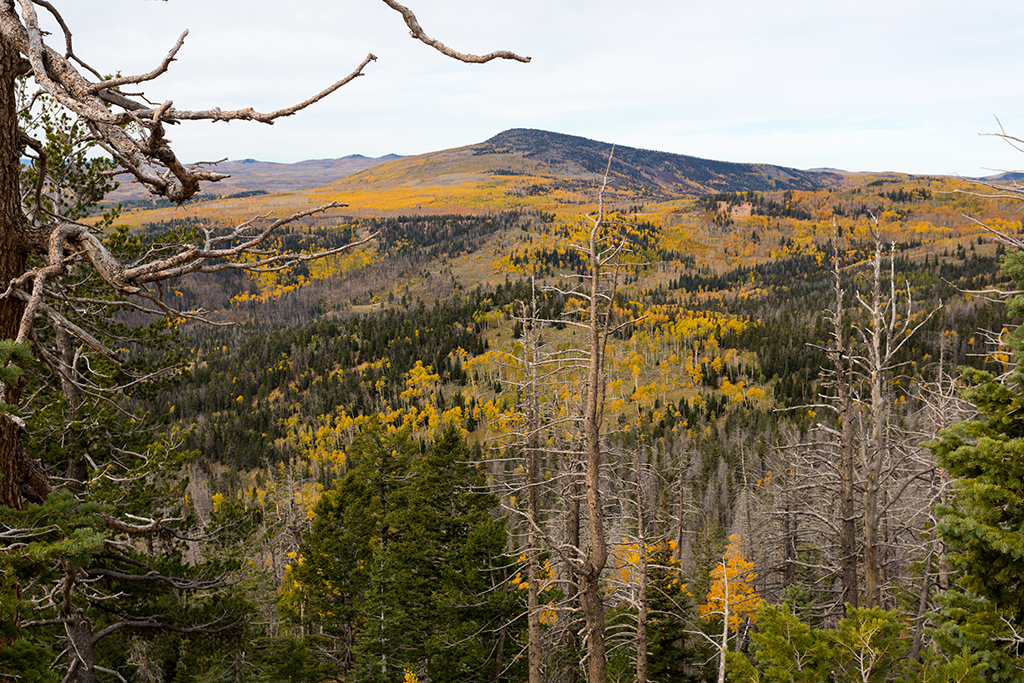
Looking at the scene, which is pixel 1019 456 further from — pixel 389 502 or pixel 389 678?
pixel 389 502

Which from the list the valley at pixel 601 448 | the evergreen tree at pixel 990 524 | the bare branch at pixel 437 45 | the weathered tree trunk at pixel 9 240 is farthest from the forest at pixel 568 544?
the bare branch at pixel 437 45

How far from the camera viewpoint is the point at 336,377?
158 metres

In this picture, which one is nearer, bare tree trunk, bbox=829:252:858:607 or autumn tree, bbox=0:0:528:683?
autumn tree, bbox=0:0:528:683

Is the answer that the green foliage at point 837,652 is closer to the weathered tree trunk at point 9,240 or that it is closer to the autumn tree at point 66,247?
the autumn tree at point 66,247

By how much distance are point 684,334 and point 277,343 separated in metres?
126

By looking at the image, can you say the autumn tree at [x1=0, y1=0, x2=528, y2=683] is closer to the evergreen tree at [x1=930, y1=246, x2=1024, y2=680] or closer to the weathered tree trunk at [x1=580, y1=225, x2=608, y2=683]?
the weathered tree trunk at [x1=580, y1=225, x2=608, y2=683]

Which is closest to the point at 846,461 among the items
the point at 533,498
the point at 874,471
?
the point at 874,471

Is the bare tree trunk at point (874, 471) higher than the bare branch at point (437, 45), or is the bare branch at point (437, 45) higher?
the bare branch at point (437, 45)

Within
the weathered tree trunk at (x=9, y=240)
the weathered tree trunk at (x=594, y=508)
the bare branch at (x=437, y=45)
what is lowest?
the weathered tree trunk at (x=594, y=508)

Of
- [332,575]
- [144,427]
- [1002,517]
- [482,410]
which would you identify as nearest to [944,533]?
[1002,517]

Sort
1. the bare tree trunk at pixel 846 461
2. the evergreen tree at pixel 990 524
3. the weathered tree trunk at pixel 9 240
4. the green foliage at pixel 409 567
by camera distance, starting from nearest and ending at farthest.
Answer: the weathered tree trunk at pixel 9 240
the evergreen tree at pixel 990 524
the bare tree trunk at pixel 846 461
the green foliage at pixel 409 567

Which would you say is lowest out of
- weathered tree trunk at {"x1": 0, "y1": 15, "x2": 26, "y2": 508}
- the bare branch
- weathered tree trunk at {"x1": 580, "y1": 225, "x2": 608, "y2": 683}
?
weathered tree trunk at {"x1": 580, "y1": 225, "x2": 608, "y2": 683}

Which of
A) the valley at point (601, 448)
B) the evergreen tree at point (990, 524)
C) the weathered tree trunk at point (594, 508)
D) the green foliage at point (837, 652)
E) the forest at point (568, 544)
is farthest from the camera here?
the valley at point (601, 448)

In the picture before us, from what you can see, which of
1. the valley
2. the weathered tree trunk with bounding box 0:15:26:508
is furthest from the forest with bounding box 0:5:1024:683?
the valley
